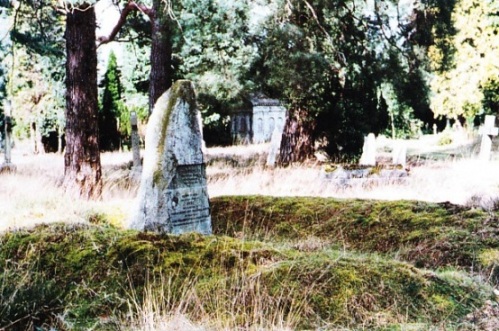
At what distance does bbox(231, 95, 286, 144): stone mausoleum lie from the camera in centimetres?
3688

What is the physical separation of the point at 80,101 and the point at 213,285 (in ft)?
20.7

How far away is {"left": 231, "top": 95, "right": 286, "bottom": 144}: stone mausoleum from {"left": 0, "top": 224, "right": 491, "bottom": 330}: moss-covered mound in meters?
31.8

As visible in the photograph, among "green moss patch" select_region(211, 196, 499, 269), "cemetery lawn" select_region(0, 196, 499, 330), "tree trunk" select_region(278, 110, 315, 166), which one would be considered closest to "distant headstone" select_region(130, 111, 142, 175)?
"tree trunk" select_region(278, 110, 315, 166)

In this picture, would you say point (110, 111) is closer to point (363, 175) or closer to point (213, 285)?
point (363, 175)

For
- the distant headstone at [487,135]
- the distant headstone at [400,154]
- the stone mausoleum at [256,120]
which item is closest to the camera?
the distant headstone at [400,154]

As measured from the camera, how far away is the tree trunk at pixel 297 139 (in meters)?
15.1

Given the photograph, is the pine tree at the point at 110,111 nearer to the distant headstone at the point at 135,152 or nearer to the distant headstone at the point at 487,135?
the distant headstone at the point at 135,152

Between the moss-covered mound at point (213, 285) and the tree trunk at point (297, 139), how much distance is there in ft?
35.9

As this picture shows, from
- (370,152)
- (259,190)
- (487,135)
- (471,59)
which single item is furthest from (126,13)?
(471,59)

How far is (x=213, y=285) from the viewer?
11.8 ft

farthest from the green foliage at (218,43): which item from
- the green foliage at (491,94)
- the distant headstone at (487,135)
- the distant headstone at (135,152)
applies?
the green foliage at (491,94)

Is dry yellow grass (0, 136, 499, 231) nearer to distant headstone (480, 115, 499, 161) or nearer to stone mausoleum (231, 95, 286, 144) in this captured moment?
distant headstone (480, 115, 499, 161)

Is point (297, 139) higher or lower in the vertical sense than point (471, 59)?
lower

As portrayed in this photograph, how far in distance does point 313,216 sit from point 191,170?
1.56 meters
